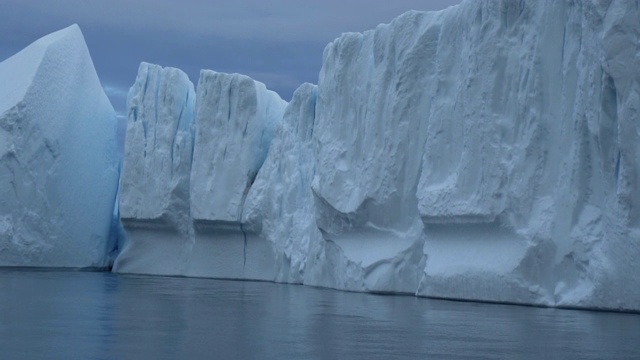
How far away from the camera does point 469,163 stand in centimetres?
1223

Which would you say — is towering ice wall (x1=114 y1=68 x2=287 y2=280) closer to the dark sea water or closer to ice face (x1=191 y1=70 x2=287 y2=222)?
ice face (x1=191 y1=70 x2=287 y2=222)

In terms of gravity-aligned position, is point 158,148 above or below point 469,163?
above

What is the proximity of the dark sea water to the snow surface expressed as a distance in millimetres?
11612

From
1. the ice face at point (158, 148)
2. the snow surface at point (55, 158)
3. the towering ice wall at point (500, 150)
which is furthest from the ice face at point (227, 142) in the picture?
the towering ice wall at point (500, 150)

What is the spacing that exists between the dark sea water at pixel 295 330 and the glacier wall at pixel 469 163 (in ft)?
3.03

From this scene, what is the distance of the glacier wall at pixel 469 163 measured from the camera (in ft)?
31.7

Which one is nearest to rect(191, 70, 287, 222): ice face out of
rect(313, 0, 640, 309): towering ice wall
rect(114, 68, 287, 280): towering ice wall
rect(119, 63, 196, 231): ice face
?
rect(114, 68, 287, 280): towering ice wall

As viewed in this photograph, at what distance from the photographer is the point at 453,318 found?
8492mm

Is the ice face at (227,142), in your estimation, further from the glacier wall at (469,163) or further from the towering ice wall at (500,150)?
the towering ice wall at (500,150)

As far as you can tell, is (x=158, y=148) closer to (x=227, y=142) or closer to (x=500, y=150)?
(x=227, y=142)

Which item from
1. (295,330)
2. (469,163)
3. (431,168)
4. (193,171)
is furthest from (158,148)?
(295,330)

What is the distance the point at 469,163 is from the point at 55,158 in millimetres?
13531

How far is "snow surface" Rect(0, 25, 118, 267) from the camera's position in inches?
873

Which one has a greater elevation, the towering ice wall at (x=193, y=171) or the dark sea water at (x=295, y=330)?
the towering ice wall at (x=193, y=171)
